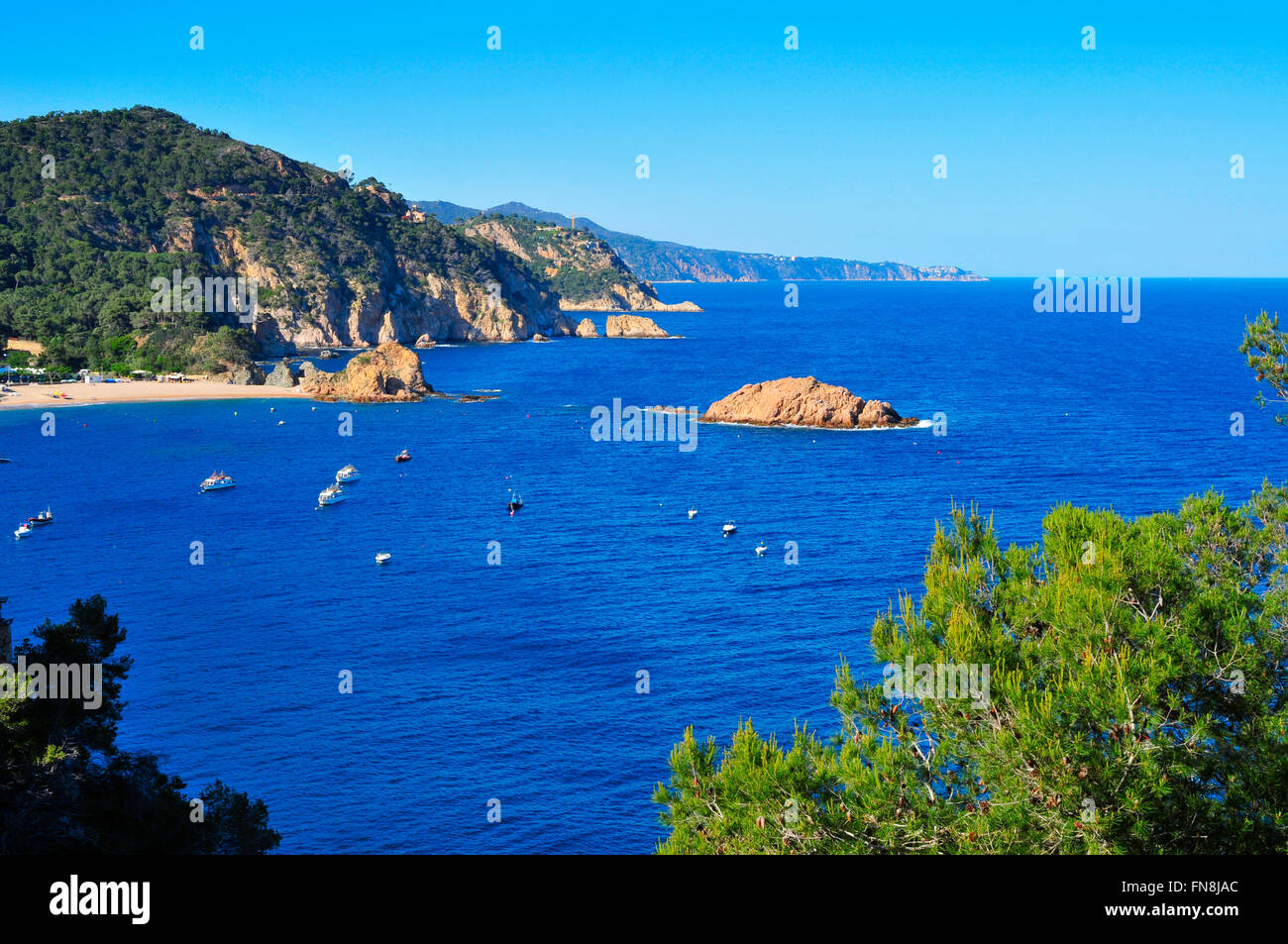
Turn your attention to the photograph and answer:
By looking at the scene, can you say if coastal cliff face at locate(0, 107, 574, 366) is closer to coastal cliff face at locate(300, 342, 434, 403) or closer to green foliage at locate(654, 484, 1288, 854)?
coastal cliff face at locate(300, 342, 434, 403)

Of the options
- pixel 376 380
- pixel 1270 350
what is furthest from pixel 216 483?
pixel 1270 350

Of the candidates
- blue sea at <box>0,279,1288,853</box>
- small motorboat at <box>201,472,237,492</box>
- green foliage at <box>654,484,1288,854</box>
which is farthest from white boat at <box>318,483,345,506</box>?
green foliage at <box>654,484,1288,854</box>

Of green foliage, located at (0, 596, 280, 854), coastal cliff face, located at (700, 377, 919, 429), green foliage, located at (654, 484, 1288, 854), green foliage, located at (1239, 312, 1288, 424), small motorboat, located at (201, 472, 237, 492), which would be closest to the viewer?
green foliage, located at (654, 484, 1288, 854)

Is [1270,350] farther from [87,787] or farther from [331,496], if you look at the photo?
[331,496]

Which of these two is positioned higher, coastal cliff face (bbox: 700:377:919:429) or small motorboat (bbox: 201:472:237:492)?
coastal cliff face (bbox: 700:377:919:429)

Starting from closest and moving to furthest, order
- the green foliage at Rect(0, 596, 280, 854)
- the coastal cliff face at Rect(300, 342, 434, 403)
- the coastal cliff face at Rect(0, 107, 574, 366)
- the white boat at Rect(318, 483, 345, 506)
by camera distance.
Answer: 1. the green foliage at Rect(0, 596, 280, 854)
2. the white boat at Rect(318, 483, 345, 506)
3. the coastal cliff face at Rect(300, 342, 434, 403)
4. the coastal cliff face at Rect(0, 107, 574, 366)
